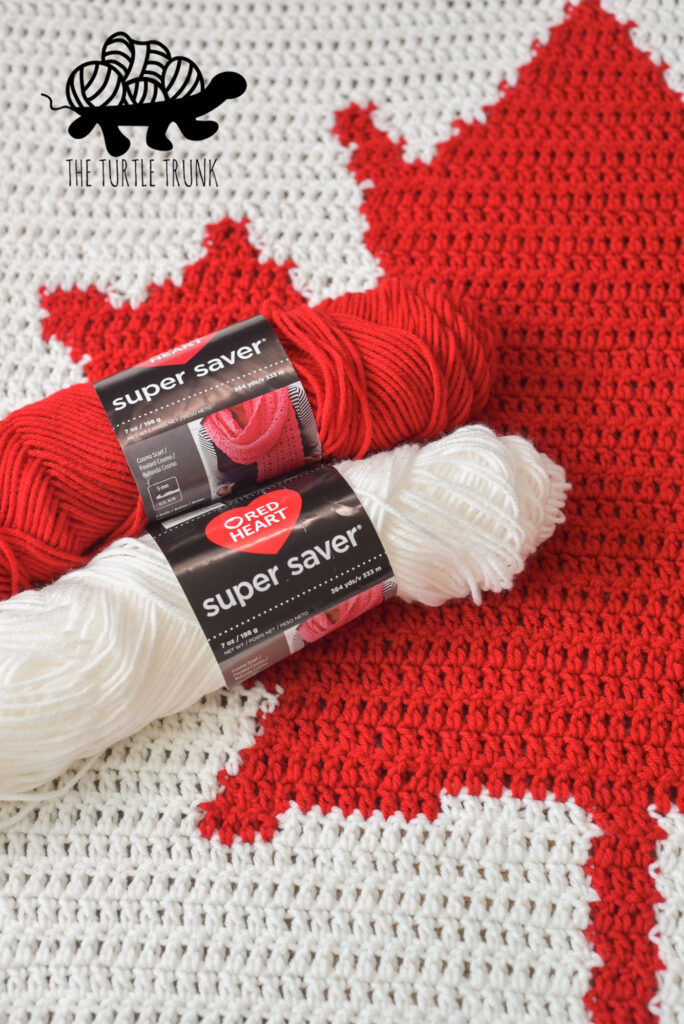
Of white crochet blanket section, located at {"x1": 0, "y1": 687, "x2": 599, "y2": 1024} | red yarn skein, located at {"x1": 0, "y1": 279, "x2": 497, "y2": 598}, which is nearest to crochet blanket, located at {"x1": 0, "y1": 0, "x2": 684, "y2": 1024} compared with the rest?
white crochet blanket section, located at {"x1": 0, "y1": 687, "x2": 599, "y2": 1024}

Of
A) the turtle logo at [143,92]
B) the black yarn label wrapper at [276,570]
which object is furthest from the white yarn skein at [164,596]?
the turtle logo at [143,92]

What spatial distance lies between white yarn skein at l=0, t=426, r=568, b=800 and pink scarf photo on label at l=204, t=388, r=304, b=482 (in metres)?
0.07

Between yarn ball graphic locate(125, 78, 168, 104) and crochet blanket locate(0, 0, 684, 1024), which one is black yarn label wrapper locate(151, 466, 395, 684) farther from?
yarn ball graphic locate(125, 78, 168, 104)

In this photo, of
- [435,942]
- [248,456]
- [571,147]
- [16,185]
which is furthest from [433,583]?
[16,185]

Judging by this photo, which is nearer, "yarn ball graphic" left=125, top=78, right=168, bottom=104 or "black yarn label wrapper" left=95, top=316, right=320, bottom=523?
"black yarn label wrapper" left=95, top=316, right=320, bottom=523

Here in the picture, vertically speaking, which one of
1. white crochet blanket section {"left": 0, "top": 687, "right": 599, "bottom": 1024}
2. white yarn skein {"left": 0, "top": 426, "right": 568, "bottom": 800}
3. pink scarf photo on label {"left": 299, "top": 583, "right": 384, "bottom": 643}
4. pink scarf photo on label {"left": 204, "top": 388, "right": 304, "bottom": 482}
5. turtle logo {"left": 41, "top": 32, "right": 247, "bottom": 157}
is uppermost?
turtle logo {"left": 41, "top": 32, "right": 247, "bottom": 157}

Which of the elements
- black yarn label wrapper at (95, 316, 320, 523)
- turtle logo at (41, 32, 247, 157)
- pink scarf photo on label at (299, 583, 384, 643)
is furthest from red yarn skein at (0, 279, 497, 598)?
turtle logo at (41, 32, 247, 157)

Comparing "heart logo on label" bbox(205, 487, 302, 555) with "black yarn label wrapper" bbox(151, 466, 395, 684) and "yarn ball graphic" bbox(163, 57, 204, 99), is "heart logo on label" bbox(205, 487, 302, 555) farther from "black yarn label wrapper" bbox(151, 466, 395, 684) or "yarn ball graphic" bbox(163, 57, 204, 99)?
"yarn ball graphic" bbox(163, 57, 204, 99)

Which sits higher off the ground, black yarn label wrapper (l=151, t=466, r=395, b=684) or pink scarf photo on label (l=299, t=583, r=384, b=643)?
black yarn label wrapper (l=151, t=466, r=395, b=684)

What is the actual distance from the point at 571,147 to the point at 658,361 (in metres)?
0.27

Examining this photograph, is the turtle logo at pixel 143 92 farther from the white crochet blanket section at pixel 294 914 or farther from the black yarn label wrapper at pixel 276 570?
the white crochet blanket section at pixel 294 914

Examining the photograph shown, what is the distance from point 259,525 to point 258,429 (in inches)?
3.5

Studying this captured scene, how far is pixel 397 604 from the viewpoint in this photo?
0.83m

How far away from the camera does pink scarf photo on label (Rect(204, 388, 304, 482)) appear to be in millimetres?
774
